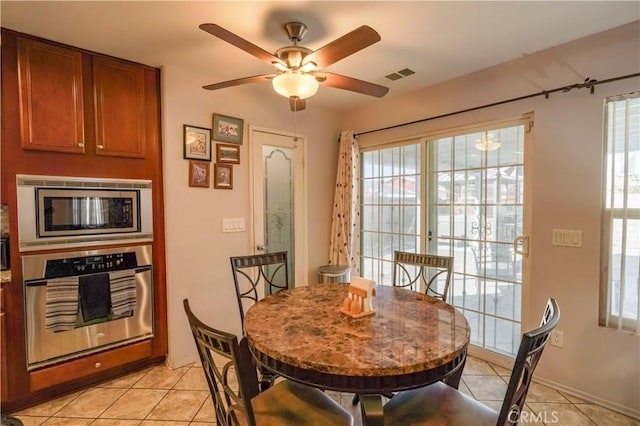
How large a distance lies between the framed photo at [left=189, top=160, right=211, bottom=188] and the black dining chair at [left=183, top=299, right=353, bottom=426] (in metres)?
1.70

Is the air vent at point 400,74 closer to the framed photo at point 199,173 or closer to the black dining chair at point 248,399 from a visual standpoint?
the framed photo at point 199,173

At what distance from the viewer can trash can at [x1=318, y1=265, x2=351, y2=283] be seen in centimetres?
339

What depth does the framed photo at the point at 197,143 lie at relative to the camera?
105 inches

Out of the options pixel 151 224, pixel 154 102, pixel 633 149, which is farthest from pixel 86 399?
pixel 633 149

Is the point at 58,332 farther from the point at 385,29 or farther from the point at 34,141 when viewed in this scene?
the point at 385,29

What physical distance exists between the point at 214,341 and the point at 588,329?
8.21 ft

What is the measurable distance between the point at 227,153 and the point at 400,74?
1.70 meters

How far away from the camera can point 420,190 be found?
3.22 m

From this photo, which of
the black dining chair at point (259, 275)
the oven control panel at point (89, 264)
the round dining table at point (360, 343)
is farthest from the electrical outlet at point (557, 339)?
the oven control panel at point (89, 264)

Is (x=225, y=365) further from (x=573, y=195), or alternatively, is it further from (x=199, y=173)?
(x=573, y=195)

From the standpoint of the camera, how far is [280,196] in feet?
11.1

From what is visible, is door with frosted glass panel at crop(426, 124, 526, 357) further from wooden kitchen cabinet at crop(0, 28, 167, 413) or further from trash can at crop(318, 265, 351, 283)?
wooden kitchen cabinet at crop(0, 28, 167, 413)

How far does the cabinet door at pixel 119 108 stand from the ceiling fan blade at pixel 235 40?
1276 millimetres

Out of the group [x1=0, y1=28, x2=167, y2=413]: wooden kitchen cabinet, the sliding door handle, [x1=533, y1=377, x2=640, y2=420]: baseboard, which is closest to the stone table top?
the sliding door handle
